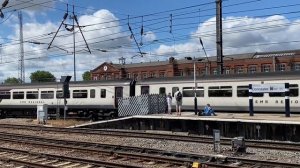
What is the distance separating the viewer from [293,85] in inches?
1033

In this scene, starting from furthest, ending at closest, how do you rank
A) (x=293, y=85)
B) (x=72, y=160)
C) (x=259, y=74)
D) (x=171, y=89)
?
(x=171, y=89)
(x=259, y=74)
(x=293, y=85)
(x=72, y=160)

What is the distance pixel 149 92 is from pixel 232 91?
7442 mm

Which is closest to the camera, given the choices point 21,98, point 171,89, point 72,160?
point 72,160

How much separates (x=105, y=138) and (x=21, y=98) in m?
24.3

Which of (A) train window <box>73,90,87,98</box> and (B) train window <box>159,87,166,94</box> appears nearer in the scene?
(B) train window <box>159,87,166,94</box>

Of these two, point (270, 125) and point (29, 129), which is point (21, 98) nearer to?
point (29, 129)

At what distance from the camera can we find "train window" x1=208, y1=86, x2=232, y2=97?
29.1m

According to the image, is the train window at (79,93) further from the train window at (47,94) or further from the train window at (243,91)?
the train window at (243,91)

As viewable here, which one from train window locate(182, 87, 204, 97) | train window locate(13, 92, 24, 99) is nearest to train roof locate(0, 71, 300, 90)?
train window locate(182, 87, 204, 97)

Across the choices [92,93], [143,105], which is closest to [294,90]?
[143,105]

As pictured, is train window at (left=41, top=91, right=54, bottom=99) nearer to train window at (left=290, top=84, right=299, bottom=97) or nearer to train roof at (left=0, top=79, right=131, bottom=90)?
train roof at (left=0, top=79, right=131, bottom=90)

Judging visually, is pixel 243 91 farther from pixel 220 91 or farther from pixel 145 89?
pixel 145 89

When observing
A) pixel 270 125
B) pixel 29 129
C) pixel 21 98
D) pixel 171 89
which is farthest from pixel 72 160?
pixel 21 98

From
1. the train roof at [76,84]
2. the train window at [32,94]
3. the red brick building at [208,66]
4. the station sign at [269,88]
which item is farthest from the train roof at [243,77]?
the red brick building at [208,66]
